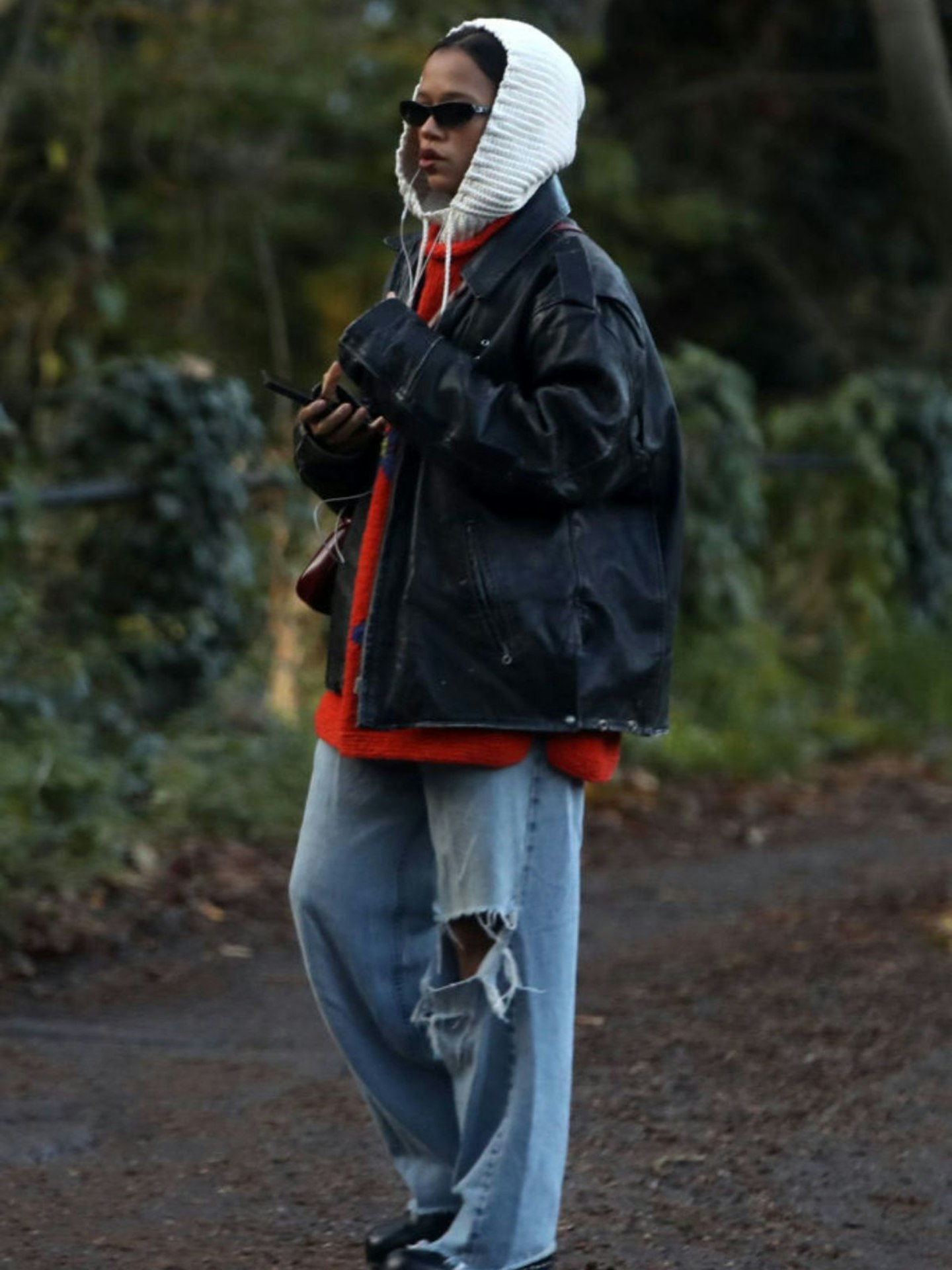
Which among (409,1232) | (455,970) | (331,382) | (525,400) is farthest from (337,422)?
(409,1232)

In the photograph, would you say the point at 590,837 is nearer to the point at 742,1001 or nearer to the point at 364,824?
the point at 742,1001

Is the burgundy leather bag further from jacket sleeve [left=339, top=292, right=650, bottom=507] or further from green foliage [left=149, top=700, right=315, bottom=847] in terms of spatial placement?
green foliage [left=149, top=700, right=315, bottom=847]

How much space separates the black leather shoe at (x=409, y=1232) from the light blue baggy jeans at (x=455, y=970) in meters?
0.02

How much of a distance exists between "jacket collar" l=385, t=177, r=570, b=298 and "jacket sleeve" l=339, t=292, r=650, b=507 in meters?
0.09

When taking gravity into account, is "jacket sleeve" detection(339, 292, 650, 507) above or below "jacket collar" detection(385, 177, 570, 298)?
below

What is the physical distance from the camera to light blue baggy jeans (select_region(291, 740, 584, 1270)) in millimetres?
3359

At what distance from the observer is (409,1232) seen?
354 cm

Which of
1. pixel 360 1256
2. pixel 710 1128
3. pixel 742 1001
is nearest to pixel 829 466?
pixel 742 1001

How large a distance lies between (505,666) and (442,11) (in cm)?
1035

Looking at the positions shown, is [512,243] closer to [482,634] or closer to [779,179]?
[482,634]

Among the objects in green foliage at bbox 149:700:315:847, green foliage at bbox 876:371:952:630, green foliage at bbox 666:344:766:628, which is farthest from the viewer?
green foliage at bbox 876:371:952:630

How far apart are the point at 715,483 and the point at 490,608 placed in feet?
23.1

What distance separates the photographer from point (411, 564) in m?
3.32

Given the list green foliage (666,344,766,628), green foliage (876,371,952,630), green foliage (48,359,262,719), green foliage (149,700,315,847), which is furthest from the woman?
green foliage (876,371,952,630)
